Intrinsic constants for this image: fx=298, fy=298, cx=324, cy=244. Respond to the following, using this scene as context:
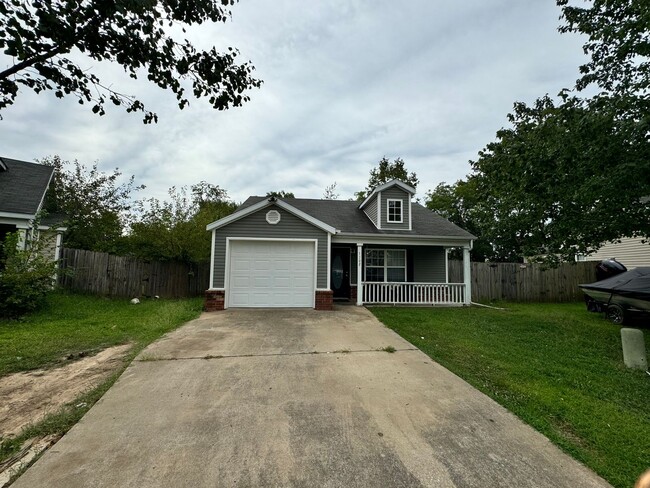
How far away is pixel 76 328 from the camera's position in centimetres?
664

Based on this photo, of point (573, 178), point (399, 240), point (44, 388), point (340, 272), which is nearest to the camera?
point (44, 388)

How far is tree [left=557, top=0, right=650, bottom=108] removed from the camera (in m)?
5.21

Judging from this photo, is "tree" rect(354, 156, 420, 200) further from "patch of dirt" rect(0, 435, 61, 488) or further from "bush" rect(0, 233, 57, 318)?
"patch of dirt" rect(0, 435, 61, 488)

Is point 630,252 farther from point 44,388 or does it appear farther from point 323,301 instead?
point 44,388

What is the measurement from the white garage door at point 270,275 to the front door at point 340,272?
2.68 meters

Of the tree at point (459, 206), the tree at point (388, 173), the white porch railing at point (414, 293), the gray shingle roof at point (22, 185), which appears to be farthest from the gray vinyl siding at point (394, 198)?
the tree at point (459, 206)

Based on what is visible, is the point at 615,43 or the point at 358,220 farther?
the point at 358,220

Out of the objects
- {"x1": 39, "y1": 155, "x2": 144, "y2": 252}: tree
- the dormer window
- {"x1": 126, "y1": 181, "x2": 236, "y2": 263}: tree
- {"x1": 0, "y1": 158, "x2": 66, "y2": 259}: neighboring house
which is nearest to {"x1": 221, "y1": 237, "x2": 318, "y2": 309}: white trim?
{"x1": 126, "y1": 181, "x2": 236, "y2": 263}: tree

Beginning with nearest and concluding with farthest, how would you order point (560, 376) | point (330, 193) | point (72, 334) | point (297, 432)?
point (297, 432), point (560, 376), point (72, 334), point (330, 193)

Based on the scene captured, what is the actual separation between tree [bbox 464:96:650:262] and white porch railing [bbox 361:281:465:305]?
13.3ft

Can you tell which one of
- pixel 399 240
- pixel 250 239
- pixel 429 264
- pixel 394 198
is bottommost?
pixel 429 264

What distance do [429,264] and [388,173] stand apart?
1675cm

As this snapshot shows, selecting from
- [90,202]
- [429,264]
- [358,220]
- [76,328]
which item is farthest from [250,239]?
[90,202]

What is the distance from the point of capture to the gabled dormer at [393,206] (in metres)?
12.2
